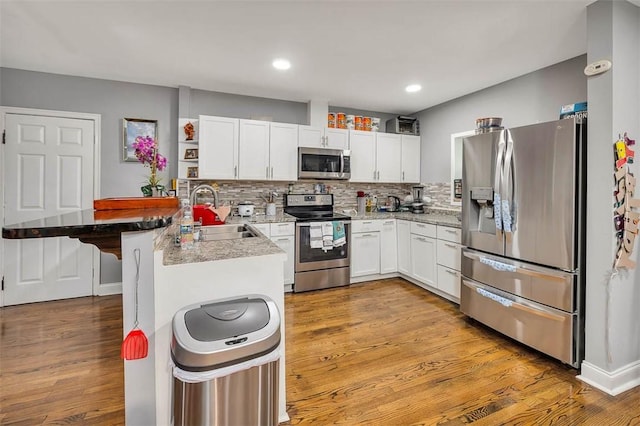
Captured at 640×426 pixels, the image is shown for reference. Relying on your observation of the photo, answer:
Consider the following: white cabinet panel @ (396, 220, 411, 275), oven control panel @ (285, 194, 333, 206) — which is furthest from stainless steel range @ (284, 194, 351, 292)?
white cabinet panel @ (396, 220, 411, 275)

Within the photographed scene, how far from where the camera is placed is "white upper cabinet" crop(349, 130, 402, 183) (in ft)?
14.3

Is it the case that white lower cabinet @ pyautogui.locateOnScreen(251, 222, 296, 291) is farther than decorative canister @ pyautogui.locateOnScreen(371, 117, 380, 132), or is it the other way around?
decorative canister @ pyautogui.locateOnScreen(371, 117, 380, 132)

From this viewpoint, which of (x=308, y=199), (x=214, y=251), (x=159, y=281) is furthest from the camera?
(x=308, y=199)

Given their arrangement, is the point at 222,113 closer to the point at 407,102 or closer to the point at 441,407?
the point at 407,102

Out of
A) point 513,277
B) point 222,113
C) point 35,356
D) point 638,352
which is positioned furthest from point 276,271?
point 222,113

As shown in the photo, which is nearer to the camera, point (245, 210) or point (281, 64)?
point (281, 64)

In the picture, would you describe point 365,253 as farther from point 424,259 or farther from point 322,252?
point 424,259

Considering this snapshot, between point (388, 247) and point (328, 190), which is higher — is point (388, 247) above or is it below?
below

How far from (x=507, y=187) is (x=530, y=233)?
387 mm

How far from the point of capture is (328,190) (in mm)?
4504

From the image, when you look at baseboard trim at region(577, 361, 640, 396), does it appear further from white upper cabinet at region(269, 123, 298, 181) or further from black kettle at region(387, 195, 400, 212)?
white upper cabinet at region(269, 123, 298, 181)

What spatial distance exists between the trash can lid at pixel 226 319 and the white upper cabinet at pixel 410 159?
150 inches

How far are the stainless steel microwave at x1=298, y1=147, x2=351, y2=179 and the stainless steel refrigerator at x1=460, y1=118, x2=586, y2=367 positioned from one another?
1657 millimetres

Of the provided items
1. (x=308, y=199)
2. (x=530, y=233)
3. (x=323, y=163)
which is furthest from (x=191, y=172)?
(x=530, y=233)
